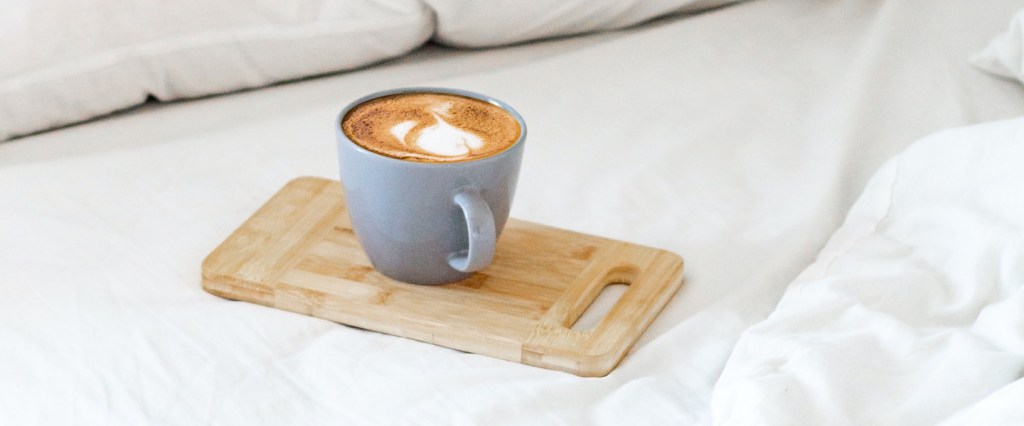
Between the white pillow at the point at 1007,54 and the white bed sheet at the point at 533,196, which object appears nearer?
the white bed sheet at the point at 533,196

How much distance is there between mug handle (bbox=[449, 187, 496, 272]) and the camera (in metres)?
0.61

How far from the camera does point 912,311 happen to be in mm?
620

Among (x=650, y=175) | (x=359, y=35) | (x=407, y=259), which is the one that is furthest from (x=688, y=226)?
(x=359, y=35)

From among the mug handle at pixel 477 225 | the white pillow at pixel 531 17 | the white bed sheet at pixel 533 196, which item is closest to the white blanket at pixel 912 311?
the white bed sheet at pixel 533 196

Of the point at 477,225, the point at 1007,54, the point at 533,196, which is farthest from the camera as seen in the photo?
the point at 1007,54

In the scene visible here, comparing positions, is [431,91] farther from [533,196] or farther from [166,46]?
[166,46]

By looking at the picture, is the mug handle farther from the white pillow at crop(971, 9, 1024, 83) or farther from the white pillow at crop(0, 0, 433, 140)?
the white pillow at crop(971, 9, 1024, 83)

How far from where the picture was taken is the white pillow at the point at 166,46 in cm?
78

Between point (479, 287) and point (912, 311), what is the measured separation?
9.3 inches

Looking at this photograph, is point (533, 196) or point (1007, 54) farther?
point (1007, 54)

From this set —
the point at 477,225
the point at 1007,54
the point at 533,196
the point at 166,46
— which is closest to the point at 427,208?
the point at 477,225

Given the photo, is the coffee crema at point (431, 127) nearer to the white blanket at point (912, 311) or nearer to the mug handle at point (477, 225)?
the mug handle at point (477, 225)

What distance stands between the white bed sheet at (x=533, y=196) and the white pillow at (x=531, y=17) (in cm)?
2

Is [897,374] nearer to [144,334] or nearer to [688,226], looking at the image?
[688,226]
